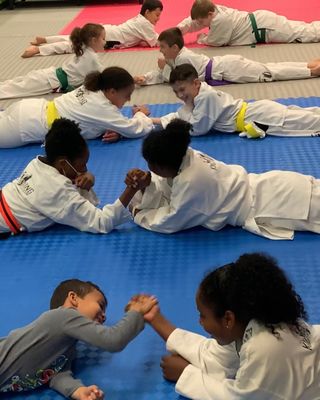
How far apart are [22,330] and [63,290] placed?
28cm

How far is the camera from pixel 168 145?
2.79 m

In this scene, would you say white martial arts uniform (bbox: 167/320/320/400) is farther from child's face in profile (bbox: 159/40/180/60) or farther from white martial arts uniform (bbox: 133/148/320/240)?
child's face in profile (bbox: 159/40/180/60)

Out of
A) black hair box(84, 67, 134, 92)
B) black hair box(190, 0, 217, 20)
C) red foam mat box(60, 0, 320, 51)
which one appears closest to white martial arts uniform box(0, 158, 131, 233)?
black hair box(84, 67, 134, 92)

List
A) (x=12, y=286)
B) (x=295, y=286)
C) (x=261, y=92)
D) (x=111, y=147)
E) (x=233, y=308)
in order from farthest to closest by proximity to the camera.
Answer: (x=261, y=92) → (x=111, y=147) → (x=12, y=286) → (x=295, y=286) → (x=233, y=308)

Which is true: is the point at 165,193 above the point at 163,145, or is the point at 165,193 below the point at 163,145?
below

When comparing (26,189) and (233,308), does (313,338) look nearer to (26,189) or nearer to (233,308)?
(233,308)

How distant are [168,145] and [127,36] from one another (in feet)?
15.7

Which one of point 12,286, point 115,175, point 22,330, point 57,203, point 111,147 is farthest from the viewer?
point 111,147

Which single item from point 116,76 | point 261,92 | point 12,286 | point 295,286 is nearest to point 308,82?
point 261,92

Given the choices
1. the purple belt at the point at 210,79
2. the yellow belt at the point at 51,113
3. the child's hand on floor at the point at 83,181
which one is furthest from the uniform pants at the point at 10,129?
the purple belt at the point at 210,79

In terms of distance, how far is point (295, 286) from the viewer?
2572 mm

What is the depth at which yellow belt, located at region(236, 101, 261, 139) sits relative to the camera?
421cm

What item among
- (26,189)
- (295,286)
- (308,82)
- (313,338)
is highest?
(313,338)

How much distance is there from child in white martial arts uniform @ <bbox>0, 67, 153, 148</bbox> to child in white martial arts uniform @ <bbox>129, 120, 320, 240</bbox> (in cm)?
125
